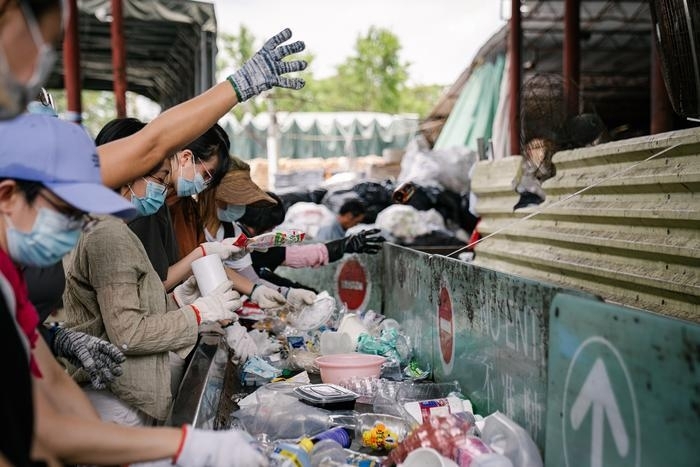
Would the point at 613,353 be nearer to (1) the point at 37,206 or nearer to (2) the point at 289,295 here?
(1) the point at 37,206

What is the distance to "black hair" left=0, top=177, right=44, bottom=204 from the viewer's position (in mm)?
1447

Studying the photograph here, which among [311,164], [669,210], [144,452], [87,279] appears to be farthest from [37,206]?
[311,164]

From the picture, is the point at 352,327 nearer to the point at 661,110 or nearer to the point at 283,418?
the point at 283,418

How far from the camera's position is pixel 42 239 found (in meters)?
1.48

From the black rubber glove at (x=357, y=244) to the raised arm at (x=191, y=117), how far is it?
2.21 m

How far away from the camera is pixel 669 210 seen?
8.43 feet

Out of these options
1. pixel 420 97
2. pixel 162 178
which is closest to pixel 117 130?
pixel 162 178

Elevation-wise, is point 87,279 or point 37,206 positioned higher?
point 37,206

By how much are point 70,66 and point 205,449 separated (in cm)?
677

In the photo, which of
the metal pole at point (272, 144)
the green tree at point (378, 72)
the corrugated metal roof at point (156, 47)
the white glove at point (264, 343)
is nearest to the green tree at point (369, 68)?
the green tree at point (378, 72)

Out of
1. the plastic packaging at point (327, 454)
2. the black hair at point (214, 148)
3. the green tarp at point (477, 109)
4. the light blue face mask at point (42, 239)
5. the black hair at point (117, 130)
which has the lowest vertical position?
the plastic packaging at point (327, 454)

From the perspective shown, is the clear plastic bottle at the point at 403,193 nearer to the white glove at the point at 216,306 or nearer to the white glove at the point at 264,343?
the white glove at the point at 264,343

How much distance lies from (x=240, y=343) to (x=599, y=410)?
6.72 ft

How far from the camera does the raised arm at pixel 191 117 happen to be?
6.93 ft
